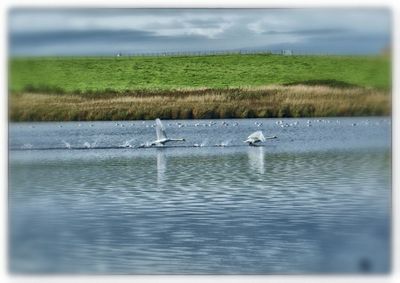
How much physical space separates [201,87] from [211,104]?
0.31 m

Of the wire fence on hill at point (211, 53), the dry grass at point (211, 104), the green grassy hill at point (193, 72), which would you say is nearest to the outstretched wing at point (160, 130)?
the dry grass at point (211, 104)

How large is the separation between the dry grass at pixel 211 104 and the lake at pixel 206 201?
141mm

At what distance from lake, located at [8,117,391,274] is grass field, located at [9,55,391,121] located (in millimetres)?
177

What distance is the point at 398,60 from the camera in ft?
39.6

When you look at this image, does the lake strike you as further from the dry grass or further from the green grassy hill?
the green grassy hill

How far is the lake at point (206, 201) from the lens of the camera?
1204 cm

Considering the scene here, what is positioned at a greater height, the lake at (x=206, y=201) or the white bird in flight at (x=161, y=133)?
the white bird in flight at (x=161, y=133)

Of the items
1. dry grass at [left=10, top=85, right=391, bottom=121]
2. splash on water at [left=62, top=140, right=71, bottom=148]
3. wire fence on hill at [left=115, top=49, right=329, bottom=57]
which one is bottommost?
splash on water at [left=62, top=140, right=71, bottom=148]

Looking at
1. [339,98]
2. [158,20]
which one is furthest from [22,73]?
[339,98]

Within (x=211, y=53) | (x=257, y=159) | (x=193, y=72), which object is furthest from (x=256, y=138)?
(x=211, y=53)

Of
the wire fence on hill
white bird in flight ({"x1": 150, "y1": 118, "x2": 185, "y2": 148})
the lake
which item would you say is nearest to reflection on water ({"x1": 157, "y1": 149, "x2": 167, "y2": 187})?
the lake

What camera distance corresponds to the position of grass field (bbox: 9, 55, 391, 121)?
13141mm

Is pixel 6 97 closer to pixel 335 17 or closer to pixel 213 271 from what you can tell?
pixel 213 271

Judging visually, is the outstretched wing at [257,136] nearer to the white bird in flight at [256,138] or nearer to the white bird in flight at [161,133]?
the white bird in flight at [256,138]
